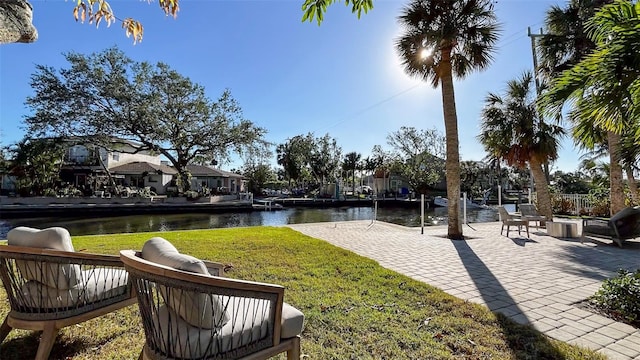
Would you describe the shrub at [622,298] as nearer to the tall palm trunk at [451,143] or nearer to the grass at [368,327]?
the grass at [368,327]

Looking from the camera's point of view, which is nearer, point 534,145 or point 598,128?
point 598,128

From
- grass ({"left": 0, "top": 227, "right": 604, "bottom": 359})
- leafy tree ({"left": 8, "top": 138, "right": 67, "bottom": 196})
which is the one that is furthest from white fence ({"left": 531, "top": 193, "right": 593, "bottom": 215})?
leafy tree ({"left": 8, "top": 138, "right": 67, "bottom": 196})

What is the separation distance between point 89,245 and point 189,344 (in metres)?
6.51

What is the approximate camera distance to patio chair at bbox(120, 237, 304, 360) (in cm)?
158

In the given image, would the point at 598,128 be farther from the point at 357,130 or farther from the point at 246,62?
the point at 357,130

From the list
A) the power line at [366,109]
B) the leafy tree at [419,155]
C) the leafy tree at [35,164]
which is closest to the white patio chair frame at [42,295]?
the power line at [366,109]

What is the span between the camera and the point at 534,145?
33.2 ft

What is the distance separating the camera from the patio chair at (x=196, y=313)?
62.3 inches

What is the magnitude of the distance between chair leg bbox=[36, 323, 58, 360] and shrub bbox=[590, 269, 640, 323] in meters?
4.99

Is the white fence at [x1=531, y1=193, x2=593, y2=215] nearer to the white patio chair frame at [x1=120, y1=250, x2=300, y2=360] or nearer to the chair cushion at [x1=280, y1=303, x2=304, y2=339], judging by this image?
the chair cushion at [x1=280, y1=303, x2=304, y2=339]

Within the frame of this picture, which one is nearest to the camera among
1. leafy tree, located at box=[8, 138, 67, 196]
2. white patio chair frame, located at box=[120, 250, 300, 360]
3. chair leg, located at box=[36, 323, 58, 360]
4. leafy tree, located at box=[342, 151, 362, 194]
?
white patio chair frame, located at box=[120, 250, 300, 360]

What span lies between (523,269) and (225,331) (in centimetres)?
511

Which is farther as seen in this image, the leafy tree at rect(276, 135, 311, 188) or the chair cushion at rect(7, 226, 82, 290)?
the leafy tree at rect(276, 135, 311, 188)

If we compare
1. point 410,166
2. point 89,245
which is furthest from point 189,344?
point 410,166
